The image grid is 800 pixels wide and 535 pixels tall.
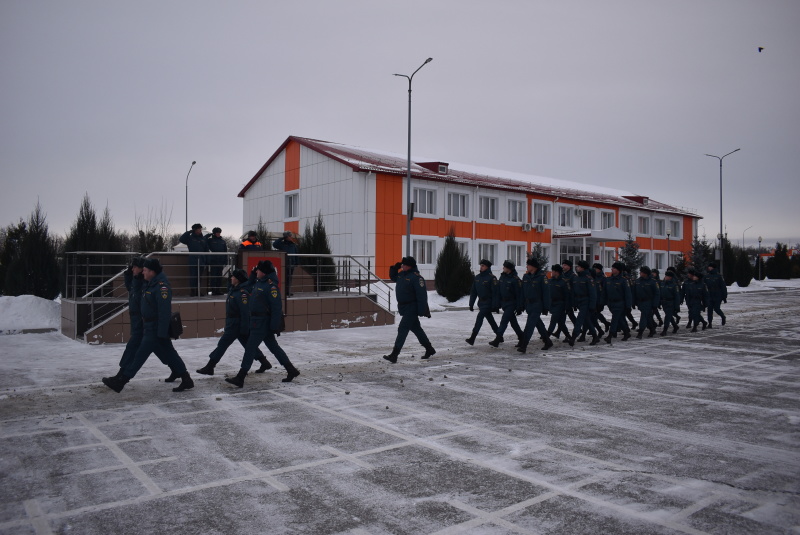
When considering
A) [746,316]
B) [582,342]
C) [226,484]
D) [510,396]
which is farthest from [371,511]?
[746,316]

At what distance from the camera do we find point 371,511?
4.31m

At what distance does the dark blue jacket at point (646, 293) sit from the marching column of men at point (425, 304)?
25 mm

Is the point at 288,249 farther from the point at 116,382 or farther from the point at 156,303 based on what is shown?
the point at 116,382

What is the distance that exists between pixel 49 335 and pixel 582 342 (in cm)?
1281

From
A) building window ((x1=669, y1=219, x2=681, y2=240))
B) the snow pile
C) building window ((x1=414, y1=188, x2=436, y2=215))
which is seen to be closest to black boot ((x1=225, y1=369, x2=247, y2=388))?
the snow pile

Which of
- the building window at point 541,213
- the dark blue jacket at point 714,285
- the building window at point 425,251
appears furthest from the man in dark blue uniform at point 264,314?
the building window at point 541,213

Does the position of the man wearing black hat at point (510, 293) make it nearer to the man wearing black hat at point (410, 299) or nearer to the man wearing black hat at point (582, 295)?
the man wearing black hat at point (582, 295)

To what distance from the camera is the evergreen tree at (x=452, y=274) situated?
29062 millimetres

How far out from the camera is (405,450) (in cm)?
580

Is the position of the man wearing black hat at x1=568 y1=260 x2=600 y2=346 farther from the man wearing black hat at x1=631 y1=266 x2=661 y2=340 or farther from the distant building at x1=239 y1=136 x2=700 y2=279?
the distant building at x1=239 y1=136 x2=700 y2=279

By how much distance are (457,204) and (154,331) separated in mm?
29068

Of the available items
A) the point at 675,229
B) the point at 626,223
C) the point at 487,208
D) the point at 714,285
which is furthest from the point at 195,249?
the point at 675,229

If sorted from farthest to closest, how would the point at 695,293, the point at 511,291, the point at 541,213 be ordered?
the point at 541,213
the point at 695,293
the point at 511,291

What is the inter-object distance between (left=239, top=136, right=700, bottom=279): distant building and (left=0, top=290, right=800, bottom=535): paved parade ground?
73.3 feet
